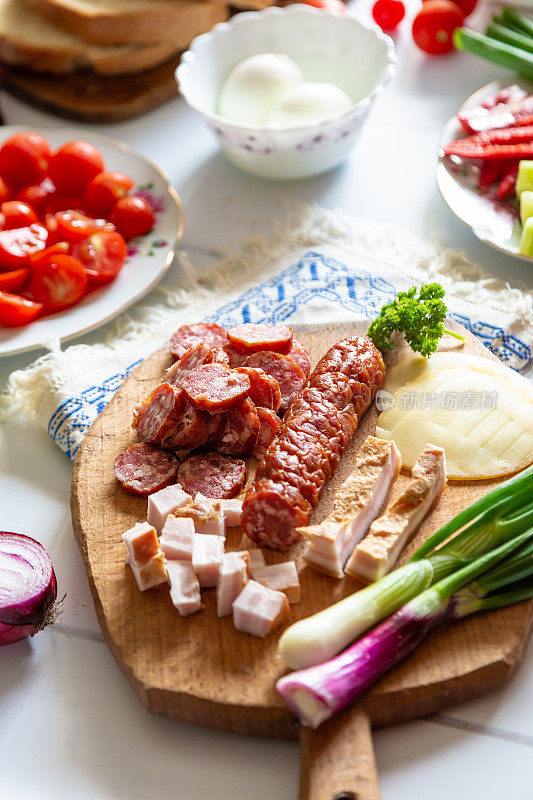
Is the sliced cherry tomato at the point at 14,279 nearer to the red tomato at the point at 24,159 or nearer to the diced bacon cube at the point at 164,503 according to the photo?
the red tomato at the point at 24,159

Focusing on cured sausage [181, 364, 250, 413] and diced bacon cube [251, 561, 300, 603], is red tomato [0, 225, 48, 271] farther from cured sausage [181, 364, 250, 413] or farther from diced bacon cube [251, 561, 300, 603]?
diced bacon cube [251, 561, 300, 603]

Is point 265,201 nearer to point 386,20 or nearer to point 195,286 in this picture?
point 195,286

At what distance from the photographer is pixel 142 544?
2.22 meters

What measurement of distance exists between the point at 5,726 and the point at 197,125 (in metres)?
3.40

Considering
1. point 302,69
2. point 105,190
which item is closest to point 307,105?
point 302,69

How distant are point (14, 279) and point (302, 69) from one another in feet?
6.31

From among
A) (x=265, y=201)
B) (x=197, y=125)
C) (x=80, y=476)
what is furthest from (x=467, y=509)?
(x=197, y=125)

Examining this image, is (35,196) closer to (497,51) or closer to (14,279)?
(14,279)

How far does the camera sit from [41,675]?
228cm

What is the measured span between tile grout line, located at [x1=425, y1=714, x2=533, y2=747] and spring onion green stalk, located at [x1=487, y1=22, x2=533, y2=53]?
3.44m

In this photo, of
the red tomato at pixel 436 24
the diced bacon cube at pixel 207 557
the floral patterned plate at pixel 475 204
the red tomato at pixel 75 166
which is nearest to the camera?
the diced bacon cube at pixel 207 557

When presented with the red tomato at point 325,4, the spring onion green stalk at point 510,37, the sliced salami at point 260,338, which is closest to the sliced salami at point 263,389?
the sliced salami at point 260,338

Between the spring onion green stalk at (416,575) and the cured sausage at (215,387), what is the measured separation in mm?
707

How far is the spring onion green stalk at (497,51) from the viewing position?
13.5 ft
